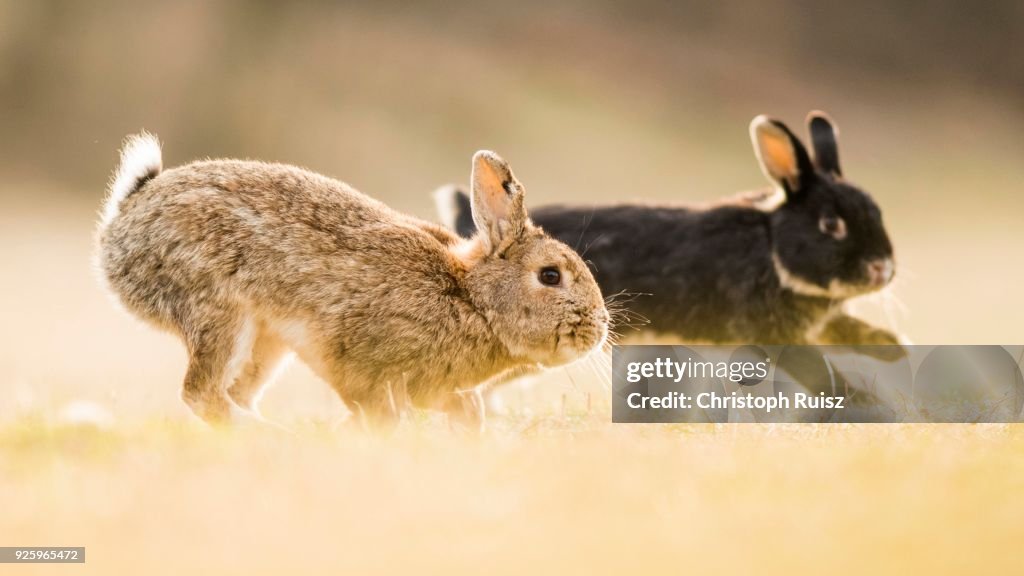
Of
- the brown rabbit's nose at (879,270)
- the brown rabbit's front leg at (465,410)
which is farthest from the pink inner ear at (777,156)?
the brown rabbit's front leg at (465,410)

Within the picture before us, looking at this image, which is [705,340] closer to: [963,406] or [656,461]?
[963,406]

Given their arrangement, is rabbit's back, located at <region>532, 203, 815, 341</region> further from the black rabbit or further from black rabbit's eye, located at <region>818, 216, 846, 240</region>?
black rabbit's eye, located at <region>818, 216, 846, 240</region>

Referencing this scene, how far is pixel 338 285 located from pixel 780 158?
3.43m

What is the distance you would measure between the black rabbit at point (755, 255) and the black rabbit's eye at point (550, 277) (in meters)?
1.98

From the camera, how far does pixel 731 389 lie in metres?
5.23

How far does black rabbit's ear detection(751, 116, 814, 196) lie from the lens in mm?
6910

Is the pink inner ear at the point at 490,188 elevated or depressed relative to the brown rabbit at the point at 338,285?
elevated

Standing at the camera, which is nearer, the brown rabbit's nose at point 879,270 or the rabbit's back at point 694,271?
the brown rabbit's nose at point 879,270

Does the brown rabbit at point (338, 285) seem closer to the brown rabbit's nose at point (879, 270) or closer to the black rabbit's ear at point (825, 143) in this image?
the brown rabbit's nose at point (879, 270)

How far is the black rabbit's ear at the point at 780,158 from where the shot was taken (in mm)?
6910

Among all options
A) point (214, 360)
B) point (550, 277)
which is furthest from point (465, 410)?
point (214, 360)

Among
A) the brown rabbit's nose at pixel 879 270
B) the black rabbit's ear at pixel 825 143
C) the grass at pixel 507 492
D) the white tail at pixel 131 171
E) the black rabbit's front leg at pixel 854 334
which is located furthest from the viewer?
the black rabbit's ear at pixel 825 143

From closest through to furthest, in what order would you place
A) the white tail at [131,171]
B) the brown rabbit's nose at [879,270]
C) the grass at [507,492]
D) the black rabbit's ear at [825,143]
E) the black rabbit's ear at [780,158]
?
the grass at [507,492], the white tail at [131,171], the brown rabbit's nose at [879,270], the black rabbit's ear at [780,158], the black rabbit's ear at [825,143]

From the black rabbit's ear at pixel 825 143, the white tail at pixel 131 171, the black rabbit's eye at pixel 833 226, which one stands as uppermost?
the black rabbit's ear at pixel 825 143
